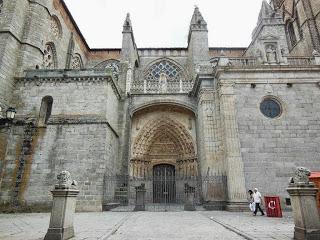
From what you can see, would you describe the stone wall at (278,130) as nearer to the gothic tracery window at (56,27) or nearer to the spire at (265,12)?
the spire at (265,12)

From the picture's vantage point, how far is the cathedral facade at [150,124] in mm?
9773

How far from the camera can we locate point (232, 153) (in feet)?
31.8

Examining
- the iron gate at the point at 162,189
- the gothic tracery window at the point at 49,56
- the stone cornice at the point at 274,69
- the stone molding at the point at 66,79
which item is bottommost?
the iron gate at the point at 162,189

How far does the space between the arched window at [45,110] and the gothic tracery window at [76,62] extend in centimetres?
598

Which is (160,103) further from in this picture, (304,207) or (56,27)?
(304,207)

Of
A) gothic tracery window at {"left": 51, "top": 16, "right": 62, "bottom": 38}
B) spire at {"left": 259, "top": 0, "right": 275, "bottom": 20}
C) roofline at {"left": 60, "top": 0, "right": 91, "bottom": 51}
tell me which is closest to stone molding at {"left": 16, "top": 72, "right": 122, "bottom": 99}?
gothic tracery window at {"left": 51, "top": 16, "right": 62, "bottom": 38}

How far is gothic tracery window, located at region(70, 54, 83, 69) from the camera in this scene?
17100 millimetres

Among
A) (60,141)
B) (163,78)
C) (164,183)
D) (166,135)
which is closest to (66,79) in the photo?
(60,141)

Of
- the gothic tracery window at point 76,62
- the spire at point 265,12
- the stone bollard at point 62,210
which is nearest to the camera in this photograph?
the stone bollard at point 62,210

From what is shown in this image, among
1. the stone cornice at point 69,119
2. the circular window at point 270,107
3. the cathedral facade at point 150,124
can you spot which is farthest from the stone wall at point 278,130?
the stone cornice at point 69,119

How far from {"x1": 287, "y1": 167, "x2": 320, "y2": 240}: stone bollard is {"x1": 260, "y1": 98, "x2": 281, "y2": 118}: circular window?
6593 mm

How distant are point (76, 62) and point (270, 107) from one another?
1421cm

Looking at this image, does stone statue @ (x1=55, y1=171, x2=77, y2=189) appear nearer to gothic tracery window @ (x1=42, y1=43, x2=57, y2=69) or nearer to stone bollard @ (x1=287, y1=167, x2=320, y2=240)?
stone bollard @ (x1=287, y1=167, x2=320, y2=240)

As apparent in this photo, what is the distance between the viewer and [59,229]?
415cm
